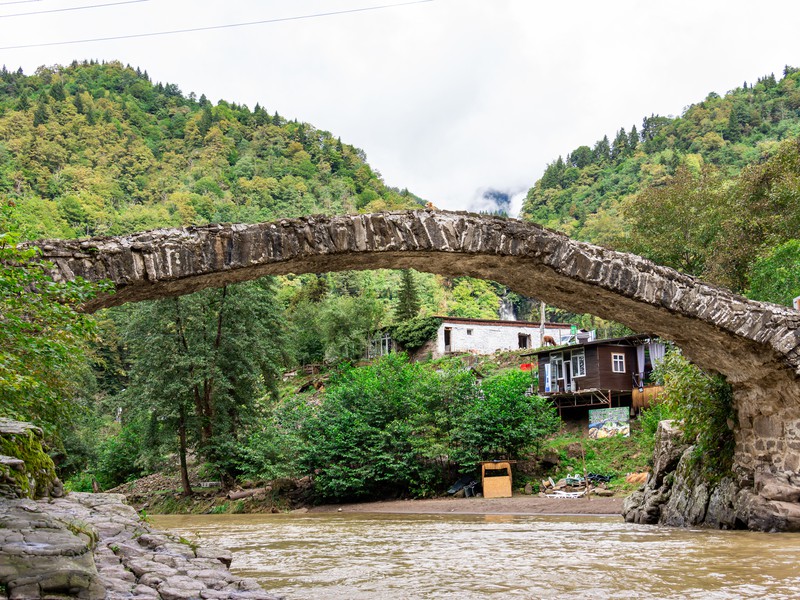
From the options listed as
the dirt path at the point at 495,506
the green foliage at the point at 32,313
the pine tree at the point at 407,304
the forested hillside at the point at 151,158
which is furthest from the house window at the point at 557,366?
the forested hillside at the point at 151,158

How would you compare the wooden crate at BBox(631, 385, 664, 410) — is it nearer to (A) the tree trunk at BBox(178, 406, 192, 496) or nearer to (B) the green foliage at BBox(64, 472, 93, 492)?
(A) the tree trunk at BBox(178, 406, 192, 496)

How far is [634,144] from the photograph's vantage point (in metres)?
93.1

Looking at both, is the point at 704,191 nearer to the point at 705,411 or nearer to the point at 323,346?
the point at 705,411

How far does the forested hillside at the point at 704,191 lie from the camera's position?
2553 centimetres

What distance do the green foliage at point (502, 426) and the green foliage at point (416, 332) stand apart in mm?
19782

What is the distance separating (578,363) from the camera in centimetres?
3116

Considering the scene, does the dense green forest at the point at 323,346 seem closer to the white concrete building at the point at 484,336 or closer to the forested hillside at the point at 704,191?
the forested hillside at the point at 704,191

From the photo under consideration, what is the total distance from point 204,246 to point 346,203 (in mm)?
95208

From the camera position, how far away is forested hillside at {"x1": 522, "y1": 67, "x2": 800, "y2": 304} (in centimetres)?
2553

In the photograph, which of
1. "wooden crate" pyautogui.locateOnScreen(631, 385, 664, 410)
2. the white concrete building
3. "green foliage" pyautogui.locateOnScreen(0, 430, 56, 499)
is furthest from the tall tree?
the white concrete building

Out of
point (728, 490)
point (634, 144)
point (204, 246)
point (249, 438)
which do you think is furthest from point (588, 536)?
point (634, 144)

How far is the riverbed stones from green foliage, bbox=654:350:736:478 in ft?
26.2

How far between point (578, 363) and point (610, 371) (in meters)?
1.55

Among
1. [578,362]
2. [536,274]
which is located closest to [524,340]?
[578,362]
